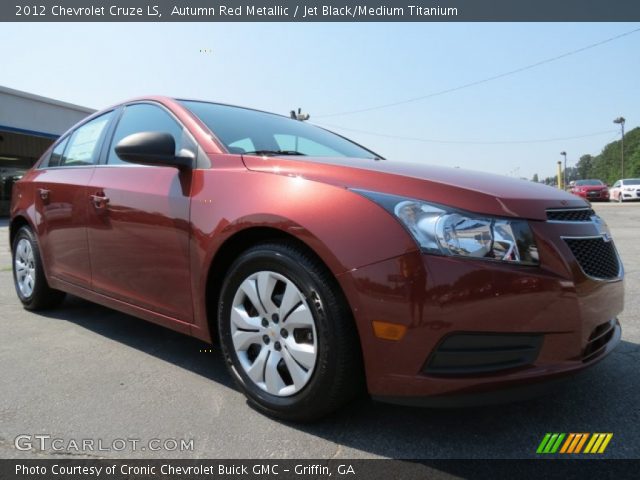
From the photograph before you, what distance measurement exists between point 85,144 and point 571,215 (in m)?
3.19

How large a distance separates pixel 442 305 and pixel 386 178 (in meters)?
0.56

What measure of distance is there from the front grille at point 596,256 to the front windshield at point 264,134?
55.0 inches

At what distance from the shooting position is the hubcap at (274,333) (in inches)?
77.4

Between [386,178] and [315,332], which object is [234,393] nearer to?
[315,332]

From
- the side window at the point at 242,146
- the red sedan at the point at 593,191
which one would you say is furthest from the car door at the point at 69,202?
the red sedan at the point at 593,191

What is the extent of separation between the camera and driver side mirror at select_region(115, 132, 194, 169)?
2.37 m

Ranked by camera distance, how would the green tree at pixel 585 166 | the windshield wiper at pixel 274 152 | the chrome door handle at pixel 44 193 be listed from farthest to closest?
the green tree at pixel 585 166, the chrome door handle at pixel 44 193, the windshield wiper at pixel 274 152

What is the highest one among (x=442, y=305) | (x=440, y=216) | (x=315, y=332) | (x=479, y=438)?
(x=440, y=216)

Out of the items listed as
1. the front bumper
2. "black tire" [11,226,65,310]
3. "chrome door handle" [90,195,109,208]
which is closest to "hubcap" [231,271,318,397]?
the front bumper

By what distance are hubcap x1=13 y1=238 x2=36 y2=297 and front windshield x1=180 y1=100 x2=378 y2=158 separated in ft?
6.73

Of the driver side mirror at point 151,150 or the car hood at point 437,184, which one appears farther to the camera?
the driver side mirror at point 151,150

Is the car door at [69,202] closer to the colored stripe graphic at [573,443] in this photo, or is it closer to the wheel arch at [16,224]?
the wheel arch at [16,224]

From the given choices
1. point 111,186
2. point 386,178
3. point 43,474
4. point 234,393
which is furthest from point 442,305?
point 111,186

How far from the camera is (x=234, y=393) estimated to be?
7.84ft
